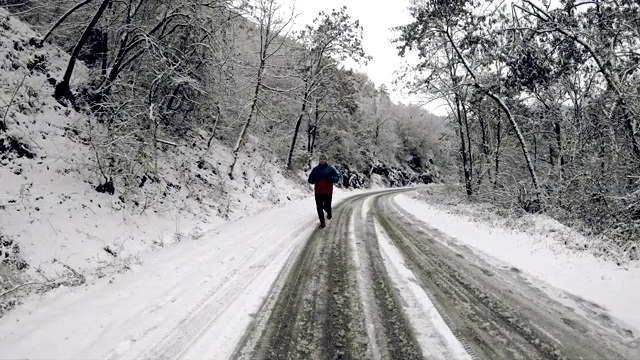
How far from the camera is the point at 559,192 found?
11.8 meters

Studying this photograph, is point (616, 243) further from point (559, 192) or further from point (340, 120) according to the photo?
point (340, 120)

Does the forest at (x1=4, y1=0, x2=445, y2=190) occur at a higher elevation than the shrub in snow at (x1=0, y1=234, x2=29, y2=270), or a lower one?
higher

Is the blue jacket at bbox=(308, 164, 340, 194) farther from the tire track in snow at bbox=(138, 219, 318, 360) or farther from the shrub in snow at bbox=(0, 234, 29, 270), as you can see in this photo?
the shrub in snow at bbox=(0, 234, 29, 270)

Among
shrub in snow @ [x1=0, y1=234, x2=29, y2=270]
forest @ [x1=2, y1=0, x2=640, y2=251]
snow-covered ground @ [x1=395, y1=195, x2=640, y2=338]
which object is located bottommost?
shrub in snow @ [x1=0, y1=234, x2=29, y2=270]

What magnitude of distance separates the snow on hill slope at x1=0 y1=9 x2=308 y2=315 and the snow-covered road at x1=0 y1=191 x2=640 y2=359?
1.21 meters

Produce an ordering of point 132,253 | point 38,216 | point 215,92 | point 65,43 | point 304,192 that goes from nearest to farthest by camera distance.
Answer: point 38,216 < point 132,253 < point 65,43 < point 215,92 < point 304,192

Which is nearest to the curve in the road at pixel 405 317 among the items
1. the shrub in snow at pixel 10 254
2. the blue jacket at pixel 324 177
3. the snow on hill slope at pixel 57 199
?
the snow on hill slope at pixel 57 199

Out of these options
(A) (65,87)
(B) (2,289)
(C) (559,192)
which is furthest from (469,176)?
(B) (2,289)

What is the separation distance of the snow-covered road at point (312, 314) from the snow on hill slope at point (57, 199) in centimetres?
121

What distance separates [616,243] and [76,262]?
10.6 meters

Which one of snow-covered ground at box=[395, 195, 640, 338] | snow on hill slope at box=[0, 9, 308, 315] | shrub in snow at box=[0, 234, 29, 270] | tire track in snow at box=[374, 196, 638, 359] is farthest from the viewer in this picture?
snow on hill slope at box=[0, 9, 308, 315]

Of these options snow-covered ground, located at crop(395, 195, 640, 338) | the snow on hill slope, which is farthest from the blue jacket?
the snow on hill slope

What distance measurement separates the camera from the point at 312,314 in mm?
3863

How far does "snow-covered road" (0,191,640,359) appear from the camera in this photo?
3.16 m
